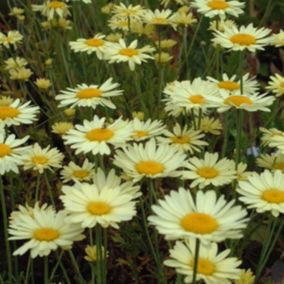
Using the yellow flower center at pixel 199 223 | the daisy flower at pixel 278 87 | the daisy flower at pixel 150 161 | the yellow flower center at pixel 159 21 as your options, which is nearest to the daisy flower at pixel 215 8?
the yellow flower center at pixel 159 21

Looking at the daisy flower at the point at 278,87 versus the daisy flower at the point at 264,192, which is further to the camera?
the daisy flower at the point at 278,87

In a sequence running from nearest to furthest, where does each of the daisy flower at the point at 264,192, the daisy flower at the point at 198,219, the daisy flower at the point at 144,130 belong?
1. the daisy flower at the point at 198,219
2. the daisy flower at the point at 264,192
3. the daisy flower at the point at 144,130

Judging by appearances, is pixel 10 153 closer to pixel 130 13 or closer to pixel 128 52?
pixel 128 52

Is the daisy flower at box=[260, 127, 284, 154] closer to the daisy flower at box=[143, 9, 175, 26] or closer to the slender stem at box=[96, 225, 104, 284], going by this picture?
the slender stem at box=[96, 225, 104, 284]

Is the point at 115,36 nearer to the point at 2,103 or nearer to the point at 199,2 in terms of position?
the point at 199,2

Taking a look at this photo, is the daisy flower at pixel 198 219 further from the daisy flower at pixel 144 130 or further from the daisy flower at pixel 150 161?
the daisy flower at pixel 144 130

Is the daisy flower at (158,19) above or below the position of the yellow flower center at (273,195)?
above

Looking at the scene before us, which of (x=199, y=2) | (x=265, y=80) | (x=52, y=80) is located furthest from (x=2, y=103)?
(x=265, y=80)
